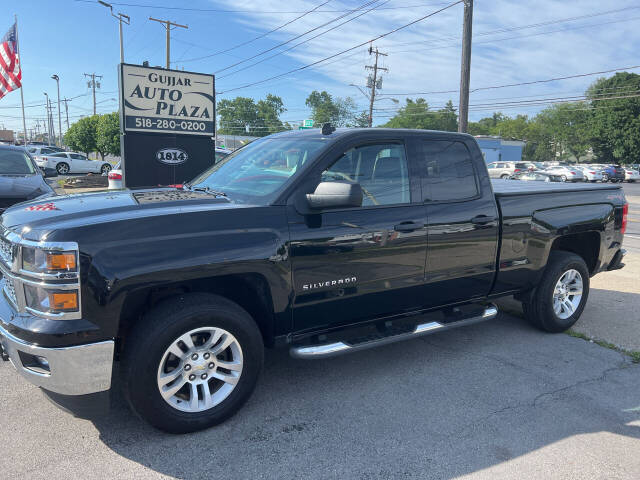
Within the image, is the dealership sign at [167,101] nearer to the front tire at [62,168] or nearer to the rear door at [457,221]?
the rear door at [457,221]

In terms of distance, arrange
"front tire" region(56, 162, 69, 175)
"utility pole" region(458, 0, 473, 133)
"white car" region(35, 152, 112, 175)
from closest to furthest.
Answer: "utility pole" region(458, 0, 473, 133)
"white car" region(35, 152, 112, 175)
"front tire" region(56, 162, 69, 175)

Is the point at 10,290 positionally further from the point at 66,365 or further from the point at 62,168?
the point at 62,168

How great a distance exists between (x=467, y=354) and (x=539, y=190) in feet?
5.66

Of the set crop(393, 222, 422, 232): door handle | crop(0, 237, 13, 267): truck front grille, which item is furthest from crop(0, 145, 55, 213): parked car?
crop(393, 222, 422, 232): door handle

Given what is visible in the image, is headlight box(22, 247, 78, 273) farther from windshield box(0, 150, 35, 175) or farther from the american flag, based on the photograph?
the american flag

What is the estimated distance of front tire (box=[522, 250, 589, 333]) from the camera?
468cm

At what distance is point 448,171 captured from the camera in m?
4.06

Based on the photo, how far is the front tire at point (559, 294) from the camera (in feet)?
15.4

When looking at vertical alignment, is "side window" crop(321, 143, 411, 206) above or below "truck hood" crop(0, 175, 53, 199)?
above

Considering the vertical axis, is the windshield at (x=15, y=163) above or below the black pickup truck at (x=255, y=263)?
above

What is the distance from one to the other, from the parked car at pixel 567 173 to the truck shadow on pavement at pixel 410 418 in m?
37.5

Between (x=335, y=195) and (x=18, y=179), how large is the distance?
6635mm

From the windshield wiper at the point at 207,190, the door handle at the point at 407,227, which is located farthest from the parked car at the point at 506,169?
the windshield wiper at the point at 207,190

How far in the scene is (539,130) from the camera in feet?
351
